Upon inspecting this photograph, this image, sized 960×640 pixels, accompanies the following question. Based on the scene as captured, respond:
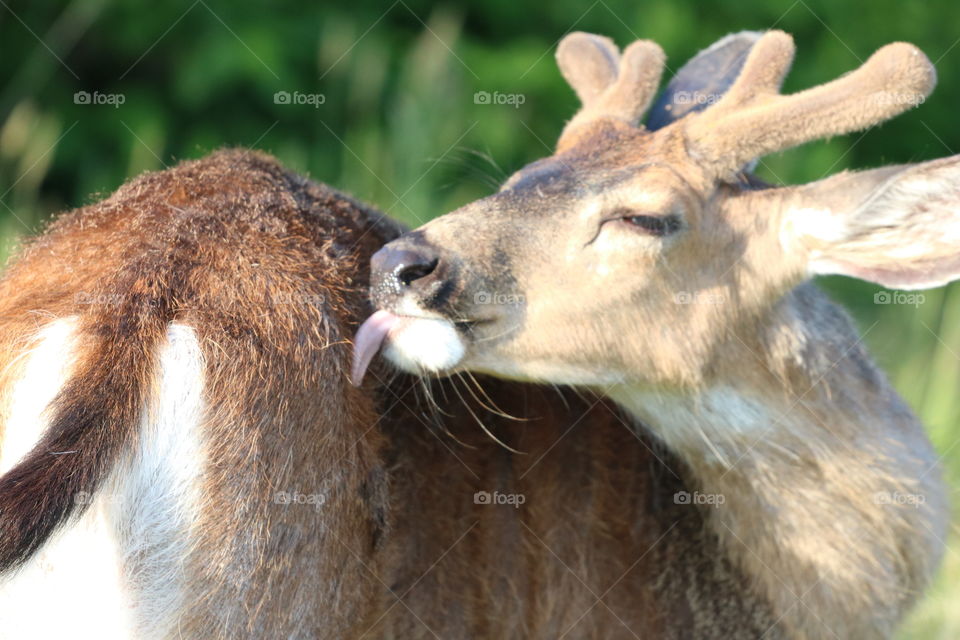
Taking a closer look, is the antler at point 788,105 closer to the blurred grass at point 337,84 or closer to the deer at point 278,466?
the deer at point 278,466

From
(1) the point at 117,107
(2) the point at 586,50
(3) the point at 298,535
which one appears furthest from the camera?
(1) the point at 117,107

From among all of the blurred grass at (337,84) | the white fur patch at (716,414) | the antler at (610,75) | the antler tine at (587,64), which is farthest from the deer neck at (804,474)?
the blurred grass at (337,84)

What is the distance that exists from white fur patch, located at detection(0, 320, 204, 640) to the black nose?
0.80 meters

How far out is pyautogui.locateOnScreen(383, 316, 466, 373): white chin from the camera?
11.1ft

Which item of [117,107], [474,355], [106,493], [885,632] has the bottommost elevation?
[885,632]

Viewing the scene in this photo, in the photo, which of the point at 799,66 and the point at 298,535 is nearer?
the point at 298,535

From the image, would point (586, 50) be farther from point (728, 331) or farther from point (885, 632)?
point (885, 632)

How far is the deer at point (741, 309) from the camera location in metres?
3.43

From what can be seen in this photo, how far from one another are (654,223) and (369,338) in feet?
3.05

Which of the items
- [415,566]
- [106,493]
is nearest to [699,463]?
[415,566]

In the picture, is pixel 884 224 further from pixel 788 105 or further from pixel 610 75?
pixel 610 75

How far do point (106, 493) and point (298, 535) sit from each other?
0.49m

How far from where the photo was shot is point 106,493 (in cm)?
273

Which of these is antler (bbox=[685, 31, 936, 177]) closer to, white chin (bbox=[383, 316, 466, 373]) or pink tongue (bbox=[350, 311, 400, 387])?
white chin (bbox=[383, 316, 466, 373])
